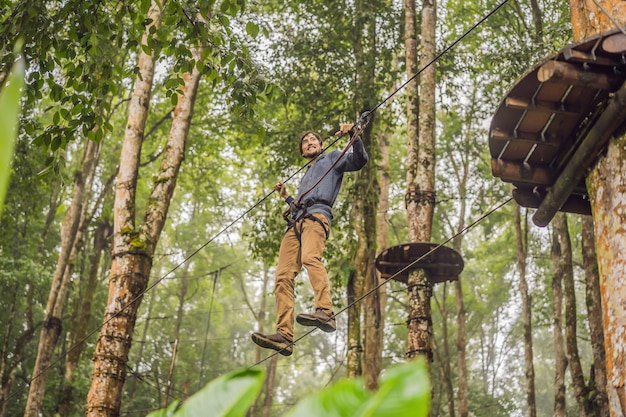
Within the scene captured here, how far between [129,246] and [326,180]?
232 centimetres

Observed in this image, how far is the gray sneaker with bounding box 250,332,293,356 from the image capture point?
181 inches

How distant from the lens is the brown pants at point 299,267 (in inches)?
186

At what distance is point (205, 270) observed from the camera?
2245 centimetres

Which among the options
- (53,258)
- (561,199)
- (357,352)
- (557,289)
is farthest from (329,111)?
(53,258)

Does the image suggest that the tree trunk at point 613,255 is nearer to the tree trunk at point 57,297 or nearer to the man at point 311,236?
the man at point 311,236

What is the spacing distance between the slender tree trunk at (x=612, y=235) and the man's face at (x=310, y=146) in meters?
2.11

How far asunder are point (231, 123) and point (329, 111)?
7.60ft

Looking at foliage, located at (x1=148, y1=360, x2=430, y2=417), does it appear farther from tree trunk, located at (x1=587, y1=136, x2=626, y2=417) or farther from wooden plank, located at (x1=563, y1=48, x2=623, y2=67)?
wooden plank, located at (x1=563, y1=48, x2=623, y2=67)

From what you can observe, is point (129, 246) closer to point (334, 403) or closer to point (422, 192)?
point (422, 192)

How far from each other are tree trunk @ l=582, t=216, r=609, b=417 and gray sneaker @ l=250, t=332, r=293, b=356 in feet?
17.1

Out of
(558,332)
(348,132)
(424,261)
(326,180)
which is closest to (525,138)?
(348,132)

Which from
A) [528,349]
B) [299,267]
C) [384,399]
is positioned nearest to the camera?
[384,399]

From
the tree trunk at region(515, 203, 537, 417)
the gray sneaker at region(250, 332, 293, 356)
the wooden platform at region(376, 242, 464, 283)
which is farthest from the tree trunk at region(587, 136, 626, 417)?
the tree trunk at region(515, 203, 537, 417)

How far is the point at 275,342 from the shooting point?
4.60 m
